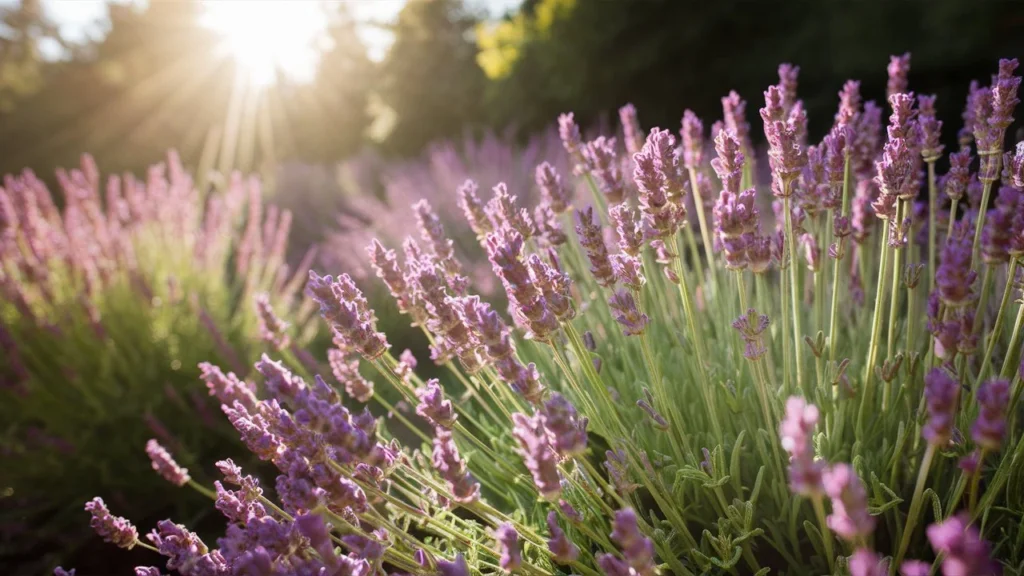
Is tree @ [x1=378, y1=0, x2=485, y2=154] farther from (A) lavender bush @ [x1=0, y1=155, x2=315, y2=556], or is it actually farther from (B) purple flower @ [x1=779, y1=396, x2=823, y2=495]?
(B) purple flower @ [x1=779, y1=396, x2=823, y2=495]

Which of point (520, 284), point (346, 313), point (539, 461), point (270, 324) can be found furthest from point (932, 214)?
point (270, 324)

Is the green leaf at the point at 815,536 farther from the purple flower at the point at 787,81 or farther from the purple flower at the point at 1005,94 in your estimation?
the purple flower at the point at 787,81

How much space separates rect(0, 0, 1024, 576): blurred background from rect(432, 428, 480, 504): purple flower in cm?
208

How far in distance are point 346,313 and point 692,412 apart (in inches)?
36.9

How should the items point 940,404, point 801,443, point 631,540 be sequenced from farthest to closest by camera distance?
point 631,540 → point 940,404 → point 801,443

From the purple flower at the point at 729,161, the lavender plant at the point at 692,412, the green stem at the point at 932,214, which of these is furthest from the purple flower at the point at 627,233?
the green stem at the point at 932,214

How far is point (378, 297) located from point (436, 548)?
3.00 metres

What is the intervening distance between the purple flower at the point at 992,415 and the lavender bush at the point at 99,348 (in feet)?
7.62

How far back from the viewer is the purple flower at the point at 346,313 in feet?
3.92

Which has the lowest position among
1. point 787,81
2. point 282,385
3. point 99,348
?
point 282,385

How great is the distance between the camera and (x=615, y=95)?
7.27 m

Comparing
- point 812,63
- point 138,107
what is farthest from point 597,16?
point 138,107

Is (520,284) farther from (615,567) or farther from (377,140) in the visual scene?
(377,140)

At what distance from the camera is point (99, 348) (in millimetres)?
3279
